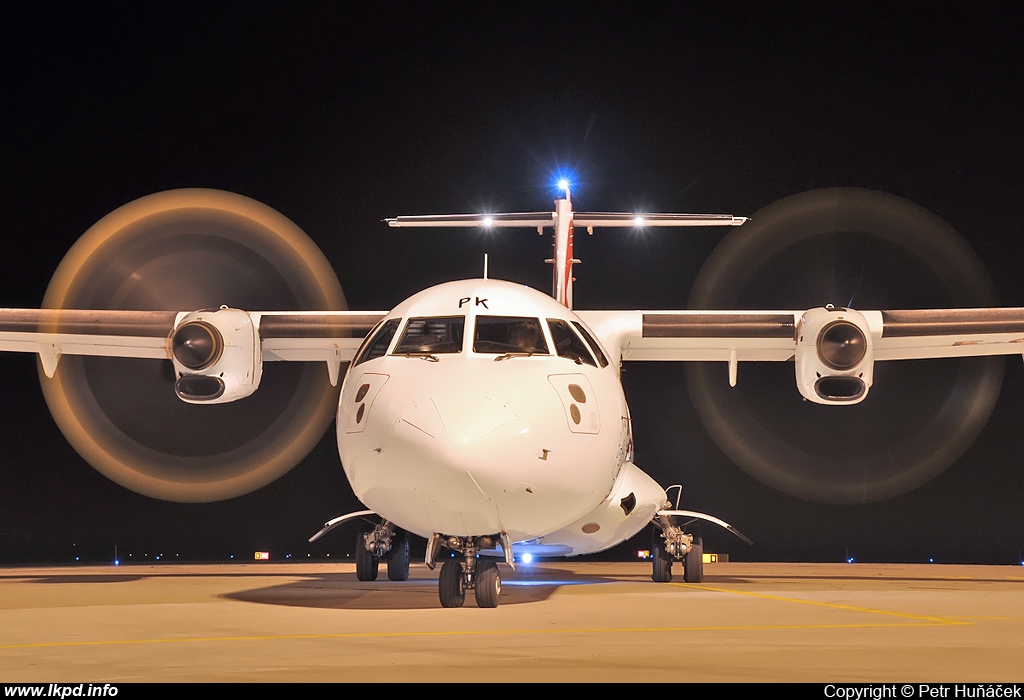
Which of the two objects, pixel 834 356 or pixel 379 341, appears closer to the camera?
pixel 379 341

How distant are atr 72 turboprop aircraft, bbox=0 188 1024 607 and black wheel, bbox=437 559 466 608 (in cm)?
2

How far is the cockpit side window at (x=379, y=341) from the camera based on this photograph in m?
12.2

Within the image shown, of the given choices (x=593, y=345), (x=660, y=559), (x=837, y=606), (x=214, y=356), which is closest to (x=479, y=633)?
(x=593, y=345)

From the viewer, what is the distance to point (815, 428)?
32812 mm

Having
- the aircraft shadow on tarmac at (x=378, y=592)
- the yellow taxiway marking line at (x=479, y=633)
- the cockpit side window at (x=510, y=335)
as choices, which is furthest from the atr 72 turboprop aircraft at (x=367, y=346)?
the yellow taxiway marking line at (x=479, y=633)

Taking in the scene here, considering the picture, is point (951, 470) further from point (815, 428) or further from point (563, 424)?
point (563, 424)

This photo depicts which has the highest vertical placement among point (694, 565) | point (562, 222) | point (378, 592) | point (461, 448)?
point (562, 222)

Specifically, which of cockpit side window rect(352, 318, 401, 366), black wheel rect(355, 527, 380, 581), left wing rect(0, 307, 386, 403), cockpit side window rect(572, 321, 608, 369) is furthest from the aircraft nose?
left wing rect(0, 307, 386, 403)

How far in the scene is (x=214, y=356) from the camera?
57.3 feet

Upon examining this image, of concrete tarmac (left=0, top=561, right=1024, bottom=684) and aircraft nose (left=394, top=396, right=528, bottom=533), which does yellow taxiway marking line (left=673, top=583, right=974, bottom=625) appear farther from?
aircraft nose (left=394, top=396, right=528, bottom=533)

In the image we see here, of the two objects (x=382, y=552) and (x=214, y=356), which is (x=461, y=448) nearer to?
(x=382, y=552)

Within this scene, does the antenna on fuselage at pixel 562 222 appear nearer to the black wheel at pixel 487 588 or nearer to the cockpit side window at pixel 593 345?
the cockpit side window at pixel 593 345

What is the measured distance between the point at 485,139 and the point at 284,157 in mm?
5390

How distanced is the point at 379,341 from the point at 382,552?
5.18 m
